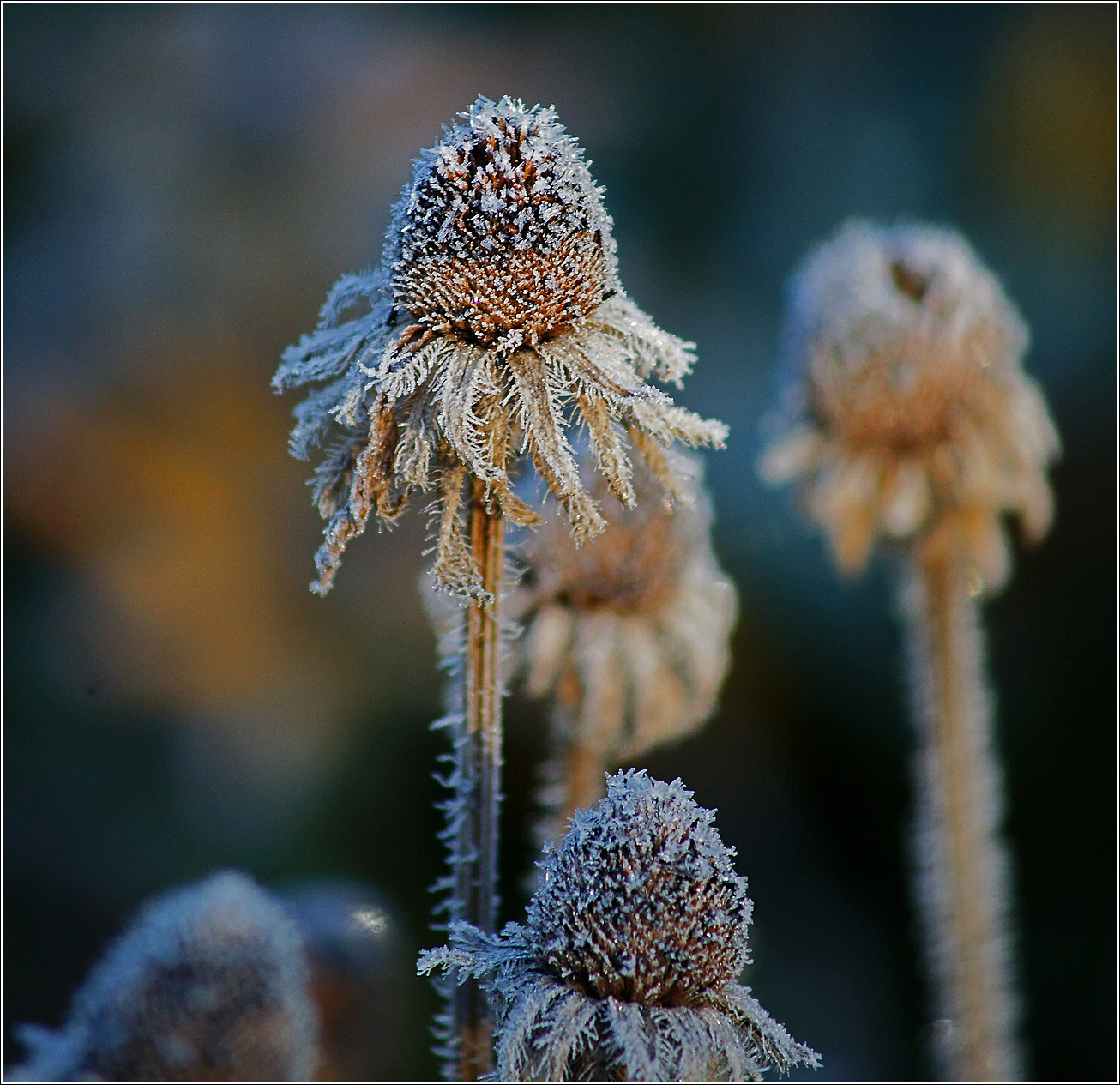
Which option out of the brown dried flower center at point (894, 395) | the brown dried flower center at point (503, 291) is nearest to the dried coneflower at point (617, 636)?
the brown dried flower center at point (894, 395)

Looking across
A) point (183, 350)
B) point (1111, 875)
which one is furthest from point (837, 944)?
point (183, 350)

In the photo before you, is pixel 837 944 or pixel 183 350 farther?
pixel 183 350

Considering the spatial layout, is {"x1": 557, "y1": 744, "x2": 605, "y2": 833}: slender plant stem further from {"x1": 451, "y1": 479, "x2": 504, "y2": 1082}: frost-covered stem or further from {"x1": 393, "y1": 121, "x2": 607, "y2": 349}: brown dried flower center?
{"x1": 393, "y1": 121, "x2": 607, "y2": 349}: brown dried flower center

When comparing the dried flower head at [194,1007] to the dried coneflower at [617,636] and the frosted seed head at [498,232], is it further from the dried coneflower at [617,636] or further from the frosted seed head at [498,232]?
the frosted seed head at [498,232]

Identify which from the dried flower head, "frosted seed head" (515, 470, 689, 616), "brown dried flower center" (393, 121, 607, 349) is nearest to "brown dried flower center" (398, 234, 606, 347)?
"brown dried flower center" (393, 121, 607, 349)

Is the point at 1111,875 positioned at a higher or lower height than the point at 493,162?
lower

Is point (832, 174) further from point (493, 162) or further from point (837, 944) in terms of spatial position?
point (493, 162)

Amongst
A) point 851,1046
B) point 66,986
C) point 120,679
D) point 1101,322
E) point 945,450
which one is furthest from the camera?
point 1101,322

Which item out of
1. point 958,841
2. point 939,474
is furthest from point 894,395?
point 958,841
